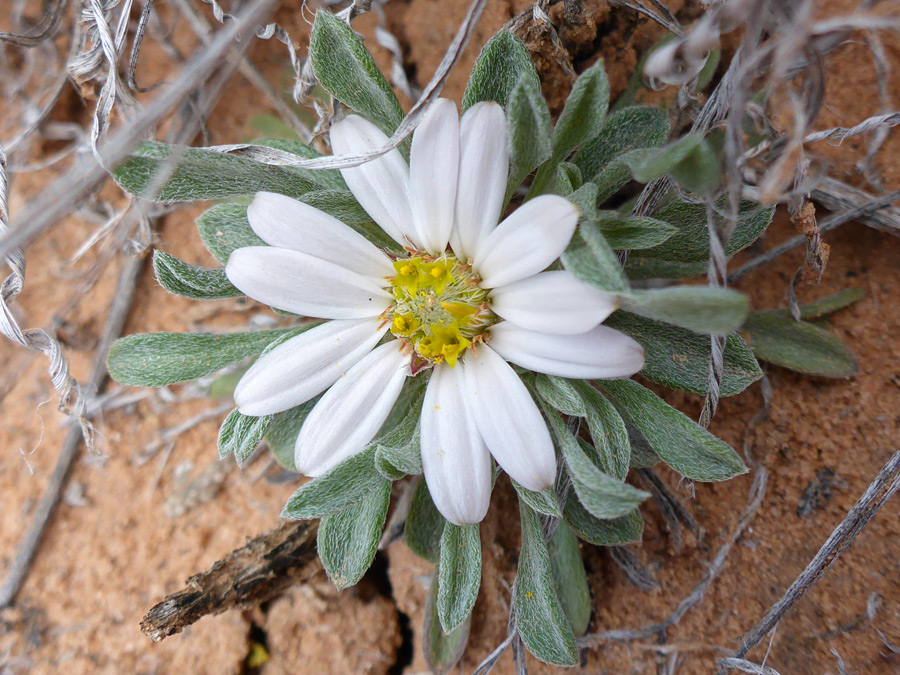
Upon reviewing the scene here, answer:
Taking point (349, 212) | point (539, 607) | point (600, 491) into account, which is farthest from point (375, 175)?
point (539, 607)

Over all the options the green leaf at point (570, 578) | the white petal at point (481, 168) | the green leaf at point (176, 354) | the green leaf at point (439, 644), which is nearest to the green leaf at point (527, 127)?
the white petal at point (481, 168)

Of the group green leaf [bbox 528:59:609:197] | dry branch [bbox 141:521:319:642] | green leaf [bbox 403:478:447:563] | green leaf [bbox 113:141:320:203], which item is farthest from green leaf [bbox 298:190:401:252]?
dry branch [bbox 141:521:319:642]

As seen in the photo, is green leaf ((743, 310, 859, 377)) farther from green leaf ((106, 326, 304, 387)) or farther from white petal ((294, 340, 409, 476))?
green leaf ((106, 326, 304, 387))

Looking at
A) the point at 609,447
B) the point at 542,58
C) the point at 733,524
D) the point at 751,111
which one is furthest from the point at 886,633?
the point at 542,58

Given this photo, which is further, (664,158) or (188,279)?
(188,279)

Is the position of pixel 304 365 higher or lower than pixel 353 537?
higher

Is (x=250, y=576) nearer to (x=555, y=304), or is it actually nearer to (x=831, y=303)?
(x=555, y=304)

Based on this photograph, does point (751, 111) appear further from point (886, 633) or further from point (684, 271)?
point (886, 633)

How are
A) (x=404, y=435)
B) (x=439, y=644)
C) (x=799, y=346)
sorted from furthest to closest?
(x=439, y=644) < (x=799, y=346) < (x=404, y=435)

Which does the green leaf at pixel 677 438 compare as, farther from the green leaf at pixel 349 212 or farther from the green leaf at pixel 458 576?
the green leaf at pixel 349 212
